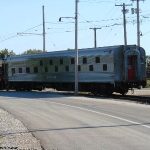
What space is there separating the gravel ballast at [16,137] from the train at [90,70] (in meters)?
18.8

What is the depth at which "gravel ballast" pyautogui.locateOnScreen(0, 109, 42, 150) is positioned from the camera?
13.3m

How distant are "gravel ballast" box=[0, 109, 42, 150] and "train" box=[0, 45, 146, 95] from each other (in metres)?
18.8

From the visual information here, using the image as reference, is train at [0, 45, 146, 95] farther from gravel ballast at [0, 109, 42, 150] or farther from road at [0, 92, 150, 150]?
gravel ballast at [0, 109, 42, 150]

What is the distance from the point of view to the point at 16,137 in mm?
15227

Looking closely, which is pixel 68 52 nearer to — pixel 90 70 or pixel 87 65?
pixel 87 65

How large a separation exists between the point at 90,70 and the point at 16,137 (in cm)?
2576

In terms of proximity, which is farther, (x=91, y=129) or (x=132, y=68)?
(x=132, y=68)

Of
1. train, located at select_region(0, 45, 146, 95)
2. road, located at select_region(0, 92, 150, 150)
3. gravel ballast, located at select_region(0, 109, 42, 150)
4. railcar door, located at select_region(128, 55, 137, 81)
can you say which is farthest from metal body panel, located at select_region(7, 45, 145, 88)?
gravel ballast, located at select_region(0, 109, 42, 150)

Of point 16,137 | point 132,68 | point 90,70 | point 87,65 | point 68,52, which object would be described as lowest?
point 16,137

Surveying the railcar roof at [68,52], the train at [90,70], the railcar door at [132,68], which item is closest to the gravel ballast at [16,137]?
the train at [90,70]

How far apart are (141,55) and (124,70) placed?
77.6 inches

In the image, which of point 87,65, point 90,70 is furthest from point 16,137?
point 87,65

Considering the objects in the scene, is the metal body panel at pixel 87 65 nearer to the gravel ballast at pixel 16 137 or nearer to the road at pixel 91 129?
the road at pixel 91 129

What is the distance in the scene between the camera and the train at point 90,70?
126ft
